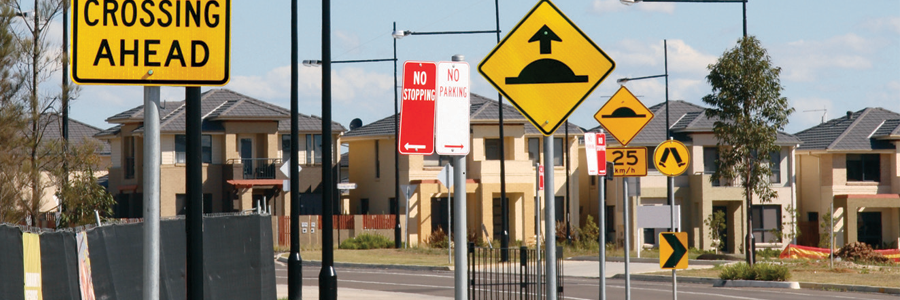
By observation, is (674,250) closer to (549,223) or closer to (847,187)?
(549,223)

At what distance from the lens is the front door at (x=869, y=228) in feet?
163

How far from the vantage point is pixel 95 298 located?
11.6 m

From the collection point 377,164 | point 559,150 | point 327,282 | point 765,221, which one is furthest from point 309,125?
point 327,282

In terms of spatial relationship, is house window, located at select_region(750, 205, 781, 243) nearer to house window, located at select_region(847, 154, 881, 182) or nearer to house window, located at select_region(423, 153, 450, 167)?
house window, located at select_region(847, 154, 881, 182)

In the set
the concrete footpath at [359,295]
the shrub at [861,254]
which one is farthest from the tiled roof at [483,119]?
the concrete footpath at [359,295]

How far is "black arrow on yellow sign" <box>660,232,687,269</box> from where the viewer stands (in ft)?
43.1

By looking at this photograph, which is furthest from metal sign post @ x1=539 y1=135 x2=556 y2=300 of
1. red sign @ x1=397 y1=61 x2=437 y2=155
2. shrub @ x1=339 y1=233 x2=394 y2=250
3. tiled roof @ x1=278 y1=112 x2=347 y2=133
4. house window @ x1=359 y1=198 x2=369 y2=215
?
house window @ x1=359 y1=198 x2=369 y2=215

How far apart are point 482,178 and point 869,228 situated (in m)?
19.2

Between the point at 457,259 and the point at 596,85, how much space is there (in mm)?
1327

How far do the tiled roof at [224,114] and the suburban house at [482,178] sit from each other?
3.74 meters

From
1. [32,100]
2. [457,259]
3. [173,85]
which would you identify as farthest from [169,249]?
[32,100]

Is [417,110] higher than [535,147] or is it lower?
lower

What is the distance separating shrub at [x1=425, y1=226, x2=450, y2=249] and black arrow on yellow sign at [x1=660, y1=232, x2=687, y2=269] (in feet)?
99.9

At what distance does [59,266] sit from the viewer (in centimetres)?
1167
